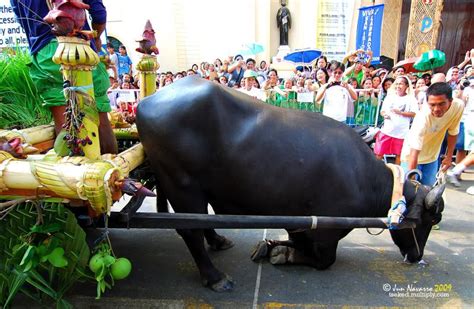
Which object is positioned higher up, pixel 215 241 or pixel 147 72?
pixel 147 72

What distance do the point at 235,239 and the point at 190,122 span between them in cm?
152

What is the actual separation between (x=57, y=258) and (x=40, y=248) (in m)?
0.11

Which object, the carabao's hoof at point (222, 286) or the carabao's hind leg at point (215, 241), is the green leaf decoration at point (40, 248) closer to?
the carabao's hoof at point (222, 286)

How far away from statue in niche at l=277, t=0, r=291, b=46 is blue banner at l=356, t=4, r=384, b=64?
4777 millimetres

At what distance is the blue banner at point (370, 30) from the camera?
1000 cm

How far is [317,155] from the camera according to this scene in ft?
8.01

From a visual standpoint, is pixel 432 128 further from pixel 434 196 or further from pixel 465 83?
pixel 465 83

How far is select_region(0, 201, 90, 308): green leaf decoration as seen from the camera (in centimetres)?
188

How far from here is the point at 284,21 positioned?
47.9 feet

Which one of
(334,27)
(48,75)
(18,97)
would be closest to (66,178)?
(48,75)

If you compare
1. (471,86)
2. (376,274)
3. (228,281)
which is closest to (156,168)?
(228,281)

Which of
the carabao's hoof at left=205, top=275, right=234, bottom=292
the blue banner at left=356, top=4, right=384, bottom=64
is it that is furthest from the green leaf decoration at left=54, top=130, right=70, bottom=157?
the blue banner at left=356, top=4, right=384, bottom=64

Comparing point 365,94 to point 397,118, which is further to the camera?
point 365,94

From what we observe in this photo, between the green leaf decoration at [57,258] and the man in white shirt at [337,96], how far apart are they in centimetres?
445
